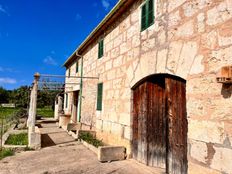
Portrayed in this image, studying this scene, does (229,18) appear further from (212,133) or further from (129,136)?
(129,136)

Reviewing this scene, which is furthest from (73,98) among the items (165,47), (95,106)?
(165,47)

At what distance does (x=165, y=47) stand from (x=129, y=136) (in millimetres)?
2597

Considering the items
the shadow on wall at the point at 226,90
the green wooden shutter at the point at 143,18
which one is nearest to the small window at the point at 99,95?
the green wooden shutter at the point at 143,18

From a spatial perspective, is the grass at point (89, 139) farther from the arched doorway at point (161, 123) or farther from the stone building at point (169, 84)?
the arched doorway at point (161, 123)

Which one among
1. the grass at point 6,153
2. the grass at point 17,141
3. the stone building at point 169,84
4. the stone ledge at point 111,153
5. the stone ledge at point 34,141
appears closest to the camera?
the stone building at point 169,84

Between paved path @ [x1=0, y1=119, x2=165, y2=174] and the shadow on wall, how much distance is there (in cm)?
245

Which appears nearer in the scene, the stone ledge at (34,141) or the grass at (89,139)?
the stone ledge at (34,141)

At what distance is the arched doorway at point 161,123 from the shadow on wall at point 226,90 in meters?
1.01

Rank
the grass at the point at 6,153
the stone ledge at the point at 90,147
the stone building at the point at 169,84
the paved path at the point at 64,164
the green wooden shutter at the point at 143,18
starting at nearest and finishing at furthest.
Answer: the stone building at the point at 169,84, the paved path at the point at 64,164, the green wooden shutter at the point at 143,18, the grass at the point at 6,153, the stone ledge at the point at 90,147

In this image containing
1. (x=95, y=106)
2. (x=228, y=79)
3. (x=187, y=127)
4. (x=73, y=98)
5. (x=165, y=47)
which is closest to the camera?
(x=228, y=79)

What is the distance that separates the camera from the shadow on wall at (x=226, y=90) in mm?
2965

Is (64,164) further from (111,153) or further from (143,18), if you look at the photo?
(143,18)

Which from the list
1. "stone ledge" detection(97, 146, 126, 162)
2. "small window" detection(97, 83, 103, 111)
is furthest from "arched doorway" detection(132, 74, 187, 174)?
"small window" detection(97, 83, 103, 111)

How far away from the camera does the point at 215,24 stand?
329 cm
